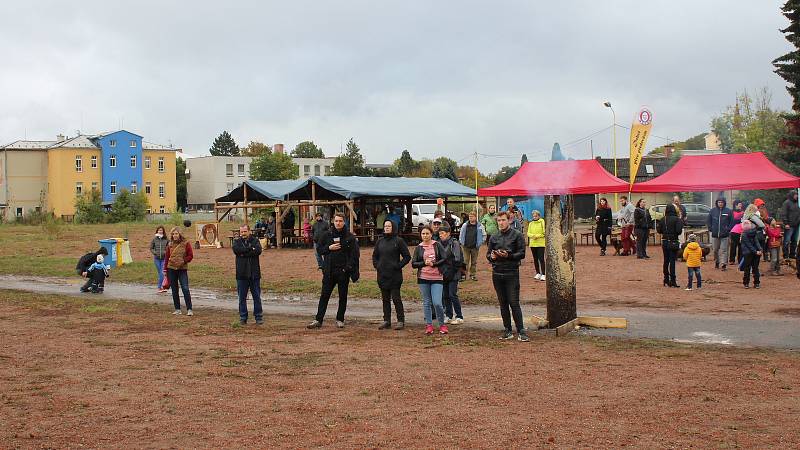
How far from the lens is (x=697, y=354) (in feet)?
34.4

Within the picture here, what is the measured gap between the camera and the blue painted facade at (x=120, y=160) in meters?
88.8

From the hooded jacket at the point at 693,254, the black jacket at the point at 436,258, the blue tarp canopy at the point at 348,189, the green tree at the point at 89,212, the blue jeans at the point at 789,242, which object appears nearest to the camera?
the black jacket at the point at 436,258

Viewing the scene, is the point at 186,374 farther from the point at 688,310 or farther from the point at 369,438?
the point at 688,310

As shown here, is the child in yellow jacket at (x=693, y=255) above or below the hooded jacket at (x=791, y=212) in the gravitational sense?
below

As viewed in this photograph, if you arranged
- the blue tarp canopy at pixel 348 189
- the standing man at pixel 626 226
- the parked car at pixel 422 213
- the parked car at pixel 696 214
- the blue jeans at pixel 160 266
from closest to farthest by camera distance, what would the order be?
the blue jeans at pixel 160 266 → the standing man at pixel 626 226 → the blue tarp canopy at pixel 348 189 → the parked car at pixel 696 214 → the parked car at pixel 422 213

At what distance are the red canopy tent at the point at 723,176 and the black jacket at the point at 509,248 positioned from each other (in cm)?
1605

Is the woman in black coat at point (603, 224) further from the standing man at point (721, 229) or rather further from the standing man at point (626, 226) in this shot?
the standing man at point (721, 229)

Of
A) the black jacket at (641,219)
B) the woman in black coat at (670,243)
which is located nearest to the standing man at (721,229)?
the black jacket at (641,219)

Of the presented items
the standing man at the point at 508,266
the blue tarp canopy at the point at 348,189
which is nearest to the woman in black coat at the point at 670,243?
the standing man at the point at 508,266

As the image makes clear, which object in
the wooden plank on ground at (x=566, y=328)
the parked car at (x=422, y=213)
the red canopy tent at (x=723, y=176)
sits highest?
the red canopy tent at (x=723, y=176)

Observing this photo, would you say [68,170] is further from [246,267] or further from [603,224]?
[246,267]

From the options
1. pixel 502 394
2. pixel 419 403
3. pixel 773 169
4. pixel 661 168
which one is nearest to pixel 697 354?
pixel 502 394

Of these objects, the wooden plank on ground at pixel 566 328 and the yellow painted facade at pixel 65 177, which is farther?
the yellow painted facade at pixel 65 177

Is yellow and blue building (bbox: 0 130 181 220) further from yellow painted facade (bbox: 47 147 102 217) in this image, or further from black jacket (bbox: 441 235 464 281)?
black jacket (bbox: 441 235 464 281)
